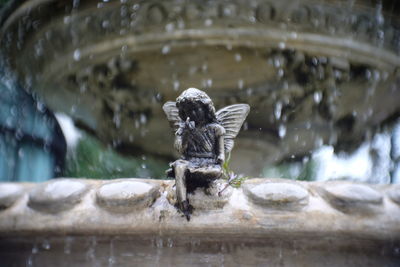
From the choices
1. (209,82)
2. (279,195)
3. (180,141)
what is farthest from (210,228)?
(209,82)

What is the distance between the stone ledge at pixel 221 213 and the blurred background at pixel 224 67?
4.15ft

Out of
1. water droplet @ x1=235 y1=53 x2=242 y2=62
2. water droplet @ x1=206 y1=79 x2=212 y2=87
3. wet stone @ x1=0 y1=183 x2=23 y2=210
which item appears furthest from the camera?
water droplet @ x1=206 y1=79 x2=212 y2=87

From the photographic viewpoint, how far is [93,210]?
137cm

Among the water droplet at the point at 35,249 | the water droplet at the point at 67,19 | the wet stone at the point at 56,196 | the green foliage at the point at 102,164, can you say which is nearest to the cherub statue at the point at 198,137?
the wet stone at the point at 56,196

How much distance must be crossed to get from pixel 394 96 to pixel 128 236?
244cm

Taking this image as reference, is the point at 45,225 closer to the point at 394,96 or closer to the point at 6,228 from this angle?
the point at 6,228

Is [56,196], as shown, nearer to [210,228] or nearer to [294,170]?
[210,228]

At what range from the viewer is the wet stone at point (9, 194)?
4.68 feet

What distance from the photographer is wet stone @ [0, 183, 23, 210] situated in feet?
4.68

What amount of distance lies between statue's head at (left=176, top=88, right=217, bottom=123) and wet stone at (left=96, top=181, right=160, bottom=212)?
0.26 metres

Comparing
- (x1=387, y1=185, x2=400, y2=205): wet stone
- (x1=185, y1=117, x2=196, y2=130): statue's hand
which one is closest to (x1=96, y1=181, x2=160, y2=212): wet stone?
(x1=185, y1=117, x2=196, y2=130): statue's hand

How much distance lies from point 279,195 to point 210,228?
227 millimetres

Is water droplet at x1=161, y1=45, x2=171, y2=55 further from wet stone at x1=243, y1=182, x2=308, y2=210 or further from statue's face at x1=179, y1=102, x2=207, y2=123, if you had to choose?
wet stone at x1=243, y1=182, x2=308, y2=210

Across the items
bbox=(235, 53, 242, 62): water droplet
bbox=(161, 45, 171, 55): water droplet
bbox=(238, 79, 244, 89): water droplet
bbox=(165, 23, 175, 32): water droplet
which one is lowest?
bbox=(238, 79, 244, 89): water droplet
